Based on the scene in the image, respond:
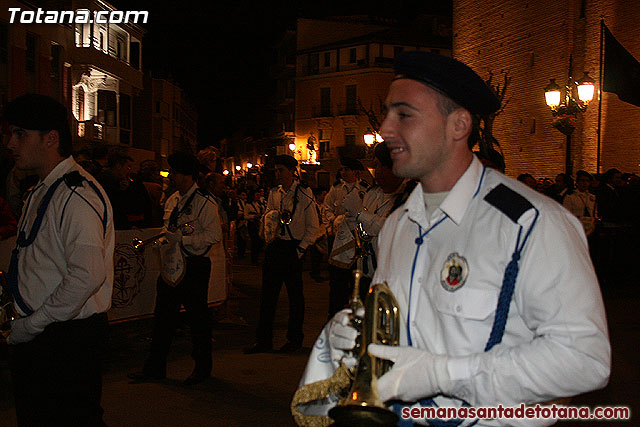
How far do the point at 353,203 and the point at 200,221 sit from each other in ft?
7.02

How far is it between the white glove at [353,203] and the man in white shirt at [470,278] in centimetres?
577

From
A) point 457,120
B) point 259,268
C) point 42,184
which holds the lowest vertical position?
point 259,268

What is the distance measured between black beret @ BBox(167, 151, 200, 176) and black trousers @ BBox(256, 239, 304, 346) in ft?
6.08

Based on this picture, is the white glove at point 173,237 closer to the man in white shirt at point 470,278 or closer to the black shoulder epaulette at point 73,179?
the black shoulder epaulette at point 73,179

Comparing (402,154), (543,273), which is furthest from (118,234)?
(543,273)

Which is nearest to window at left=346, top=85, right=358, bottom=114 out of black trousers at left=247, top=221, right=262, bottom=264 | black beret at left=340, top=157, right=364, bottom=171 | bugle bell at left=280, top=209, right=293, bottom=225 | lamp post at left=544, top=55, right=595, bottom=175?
black trousers at left=247, top=221, right=262, bottom=264

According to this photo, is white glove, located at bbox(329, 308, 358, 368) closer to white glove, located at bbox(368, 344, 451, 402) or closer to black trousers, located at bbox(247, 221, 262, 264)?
white glove, located at bbox(368, 344, 451, 402)

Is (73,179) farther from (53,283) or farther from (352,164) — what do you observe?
(352,164)

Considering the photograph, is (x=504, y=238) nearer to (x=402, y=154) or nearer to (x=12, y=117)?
(x=402, y=154)

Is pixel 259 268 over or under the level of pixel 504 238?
under

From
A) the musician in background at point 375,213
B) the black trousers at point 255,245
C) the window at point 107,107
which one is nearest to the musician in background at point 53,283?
the musician in background at point 375,213

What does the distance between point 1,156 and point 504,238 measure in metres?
9.13

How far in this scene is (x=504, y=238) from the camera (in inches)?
79.7

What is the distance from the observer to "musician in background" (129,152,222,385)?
690 cm
